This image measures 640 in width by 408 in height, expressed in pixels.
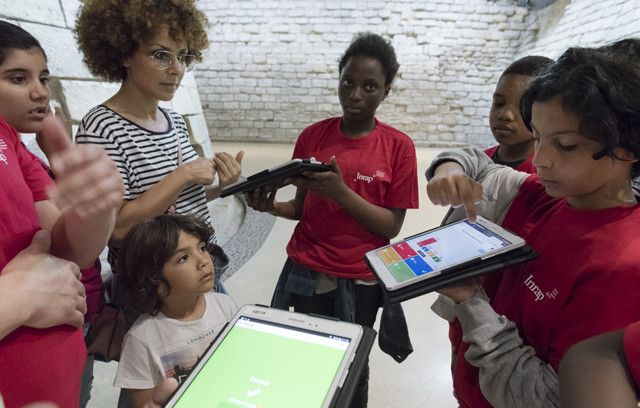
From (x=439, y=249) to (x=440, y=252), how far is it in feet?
0.06

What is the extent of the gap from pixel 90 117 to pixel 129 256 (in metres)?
0.41

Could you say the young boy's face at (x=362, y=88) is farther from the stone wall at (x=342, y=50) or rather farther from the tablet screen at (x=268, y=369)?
the stone wall at (x=342, y=50)

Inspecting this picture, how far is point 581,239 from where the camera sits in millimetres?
613

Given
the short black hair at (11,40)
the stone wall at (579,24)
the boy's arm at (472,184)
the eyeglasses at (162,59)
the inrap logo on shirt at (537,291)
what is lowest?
the inrap logo on shirt at (537,291)

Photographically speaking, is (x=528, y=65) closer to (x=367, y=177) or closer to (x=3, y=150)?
(x=367, y=177)

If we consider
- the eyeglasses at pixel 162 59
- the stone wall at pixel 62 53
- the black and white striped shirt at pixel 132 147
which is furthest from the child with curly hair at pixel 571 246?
the stone wall at pixel 62 53

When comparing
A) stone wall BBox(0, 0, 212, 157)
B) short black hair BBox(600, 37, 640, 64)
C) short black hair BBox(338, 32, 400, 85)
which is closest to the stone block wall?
stone wall BBox(0, 0, 212, 157)

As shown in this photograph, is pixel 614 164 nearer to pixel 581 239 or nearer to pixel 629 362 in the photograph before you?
pixel 581 239

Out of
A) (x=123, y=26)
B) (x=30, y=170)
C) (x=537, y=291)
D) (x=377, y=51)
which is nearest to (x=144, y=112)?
(x=123, y=26)

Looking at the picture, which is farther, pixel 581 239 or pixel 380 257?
pixel 380 257

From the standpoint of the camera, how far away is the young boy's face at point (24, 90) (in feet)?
3.02

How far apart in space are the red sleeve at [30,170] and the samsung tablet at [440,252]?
76 centimetres

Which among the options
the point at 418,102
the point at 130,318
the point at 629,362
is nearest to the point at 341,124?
the point at 130,318

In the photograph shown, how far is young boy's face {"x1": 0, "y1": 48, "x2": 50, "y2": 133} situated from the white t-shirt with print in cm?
64
